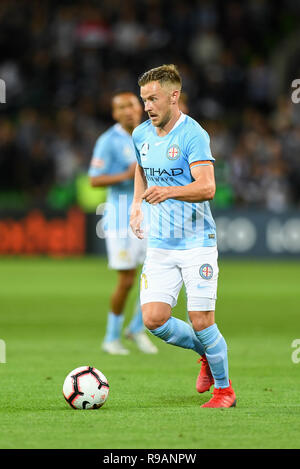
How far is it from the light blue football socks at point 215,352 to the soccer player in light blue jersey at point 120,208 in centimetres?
319

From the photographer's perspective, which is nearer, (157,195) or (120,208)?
(157,195)

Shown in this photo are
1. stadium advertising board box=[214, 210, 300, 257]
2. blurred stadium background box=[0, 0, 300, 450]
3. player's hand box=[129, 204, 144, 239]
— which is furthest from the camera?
stadium advertising board box=[214, 210, 300, 257]

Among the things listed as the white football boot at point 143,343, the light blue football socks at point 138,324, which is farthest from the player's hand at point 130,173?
the white football boot at point 143,343

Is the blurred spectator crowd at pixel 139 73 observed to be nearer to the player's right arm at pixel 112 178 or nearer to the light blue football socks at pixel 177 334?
the player's right arm at pixel 112 178

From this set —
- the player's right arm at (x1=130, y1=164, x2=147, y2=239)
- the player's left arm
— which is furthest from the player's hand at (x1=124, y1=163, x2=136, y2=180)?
the player's left arm

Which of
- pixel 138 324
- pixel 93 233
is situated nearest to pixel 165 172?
pixel 138 324

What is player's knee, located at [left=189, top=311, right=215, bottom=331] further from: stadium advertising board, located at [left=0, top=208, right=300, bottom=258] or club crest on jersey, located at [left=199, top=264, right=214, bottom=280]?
stadium advertising board, located at [left=0, top=208, right=300, bottom=258]

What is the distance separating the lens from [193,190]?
6.23m

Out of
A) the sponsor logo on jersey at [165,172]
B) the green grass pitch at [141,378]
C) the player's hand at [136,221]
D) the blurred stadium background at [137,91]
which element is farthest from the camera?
the blurred stadium background at [137,91]

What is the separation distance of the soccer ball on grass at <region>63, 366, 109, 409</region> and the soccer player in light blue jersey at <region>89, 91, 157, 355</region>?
3.06 m

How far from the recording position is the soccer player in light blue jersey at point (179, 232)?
21.2ft

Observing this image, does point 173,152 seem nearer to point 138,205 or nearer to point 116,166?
point 138,205

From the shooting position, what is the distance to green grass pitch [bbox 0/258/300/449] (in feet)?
18.0

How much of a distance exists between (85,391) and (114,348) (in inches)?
124
